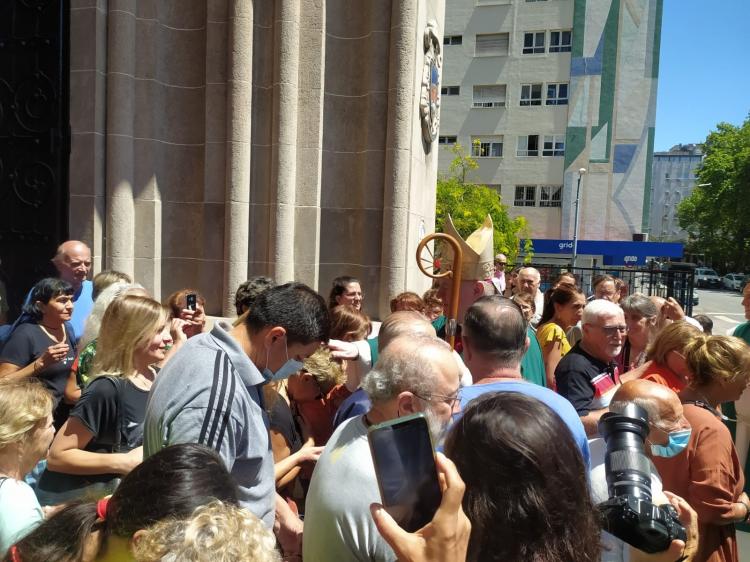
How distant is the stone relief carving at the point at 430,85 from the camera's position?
7117 mm

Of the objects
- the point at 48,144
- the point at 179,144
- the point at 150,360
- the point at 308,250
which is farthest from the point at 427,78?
the point at 150,360

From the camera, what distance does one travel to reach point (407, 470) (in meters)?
1.26

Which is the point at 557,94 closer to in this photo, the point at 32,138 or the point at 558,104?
the point at 558,104

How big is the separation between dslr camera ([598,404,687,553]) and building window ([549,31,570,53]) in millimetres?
38717

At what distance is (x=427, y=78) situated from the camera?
7188 millimetres

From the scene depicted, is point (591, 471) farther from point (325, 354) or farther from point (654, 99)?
point (654, 99)

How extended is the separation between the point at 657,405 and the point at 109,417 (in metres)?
2.26

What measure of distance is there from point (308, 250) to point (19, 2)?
12.9 feet

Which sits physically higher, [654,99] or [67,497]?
[654,99]

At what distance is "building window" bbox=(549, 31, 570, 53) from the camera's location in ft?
119

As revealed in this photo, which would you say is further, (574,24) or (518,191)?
(518,191)

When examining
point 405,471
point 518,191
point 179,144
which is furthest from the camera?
point 518,191

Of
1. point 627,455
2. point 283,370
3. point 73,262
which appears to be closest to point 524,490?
point 627,455

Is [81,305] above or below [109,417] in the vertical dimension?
above
